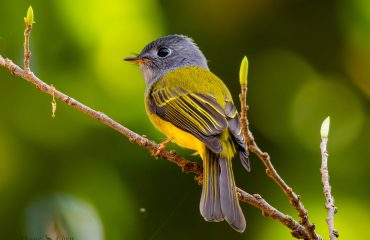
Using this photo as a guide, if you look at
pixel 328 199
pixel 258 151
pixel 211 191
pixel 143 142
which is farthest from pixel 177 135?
pixel 258 151

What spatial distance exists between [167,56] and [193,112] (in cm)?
117

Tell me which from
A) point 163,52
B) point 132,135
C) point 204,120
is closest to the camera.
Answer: point 132,135

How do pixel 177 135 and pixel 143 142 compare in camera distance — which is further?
pixel 177 135

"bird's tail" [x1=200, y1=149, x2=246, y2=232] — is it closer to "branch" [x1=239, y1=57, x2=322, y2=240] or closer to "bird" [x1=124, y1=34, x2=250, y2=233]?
"bird" [x1=124, y1=34, x2=250, y2=233]

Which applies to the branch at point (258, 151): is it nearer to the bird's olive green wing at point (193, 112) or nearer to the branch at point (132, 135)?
the branch at point (132, 135)

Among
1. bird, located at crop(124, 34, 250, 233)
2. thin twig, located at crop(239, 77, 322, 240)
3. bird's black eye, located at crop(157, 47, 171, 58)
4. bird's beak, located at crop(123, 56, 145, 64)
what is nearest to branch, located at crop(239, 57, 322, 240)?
thin twig, located at crop(239, 77, 322, 240)

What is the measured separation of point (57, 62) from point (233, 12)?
110cm

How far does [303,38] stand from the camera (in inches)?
168

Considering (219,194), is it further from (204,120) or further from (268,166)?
(268,166)

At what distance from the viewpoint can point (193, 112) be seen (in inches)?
139

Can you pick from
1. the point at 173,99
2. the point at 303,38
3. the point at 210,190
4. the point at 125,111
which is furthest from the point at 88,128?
the point at 303,38

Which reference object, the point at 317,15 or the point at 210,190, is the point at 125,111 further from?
the point at 317,15

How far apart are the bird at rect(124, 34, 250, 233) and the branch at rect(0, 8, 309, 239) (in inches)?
3.7

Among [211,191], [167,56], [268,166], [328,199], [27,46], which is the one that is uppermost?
[27,46]
